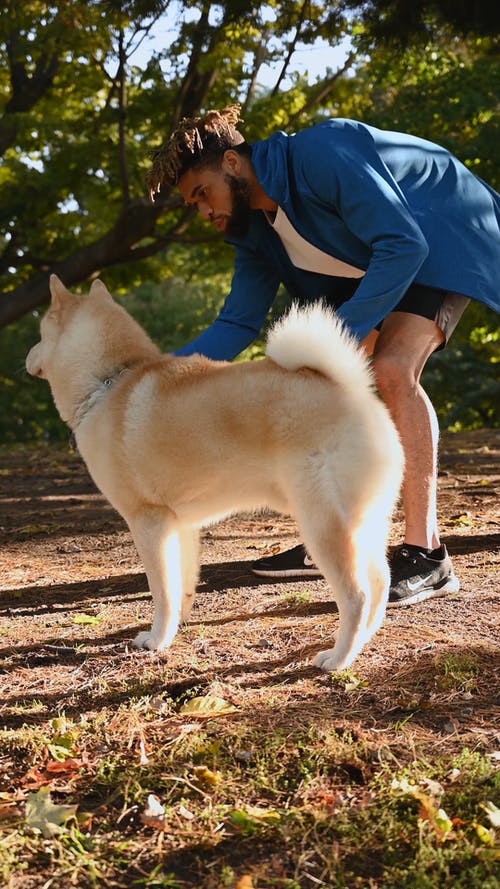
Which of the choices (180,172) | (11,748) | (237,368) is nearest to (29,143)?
(180,172)

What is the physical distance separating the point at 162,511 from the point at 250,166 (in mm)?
1507

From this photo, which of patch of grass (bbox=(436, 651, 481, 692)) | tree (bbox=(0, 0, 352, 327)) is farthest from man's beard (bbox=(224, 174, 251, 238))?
tree (bbox=(0, 0, 352, 327))

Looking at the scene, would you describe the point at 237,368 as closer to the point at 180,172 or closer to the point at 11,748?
the point at 180,172

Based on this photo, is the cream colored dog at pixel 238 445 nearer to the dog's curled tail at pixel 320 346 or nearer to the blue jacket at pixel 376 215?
the dog's curled tail at pixel 320 346

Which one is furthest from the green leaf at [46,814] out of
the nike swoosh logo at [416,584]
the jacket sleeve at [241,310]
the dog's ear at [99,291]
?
the jacket sleeve at [241,310]

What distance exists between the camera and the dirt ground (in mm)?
2801

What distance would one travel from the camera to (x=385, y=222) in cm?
326

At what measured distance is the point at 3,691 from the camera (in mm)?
2852

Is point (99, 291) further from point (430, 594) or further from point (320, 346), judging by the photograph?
point (430, 594)

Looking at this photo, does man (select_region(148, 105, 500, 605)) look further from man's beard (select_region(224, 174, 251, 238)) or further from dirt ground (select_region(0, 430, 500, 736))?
dirt ground (select_region(0, 430, 500, 736))

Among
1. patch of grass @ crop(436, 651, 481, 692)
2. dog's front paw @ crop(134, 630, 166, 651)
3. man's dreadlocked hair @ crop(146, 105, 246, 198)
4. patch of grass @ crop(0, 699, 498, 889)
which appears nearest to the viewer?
patch of grass @ crop(0, 699, 498, 889)

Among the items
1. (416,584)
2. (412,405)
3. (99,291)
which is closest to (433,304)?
(412,405)

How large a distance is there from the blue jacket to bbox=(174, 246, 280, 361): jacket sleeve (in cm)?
11

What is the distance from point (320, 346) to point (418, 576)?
50.9 inches
